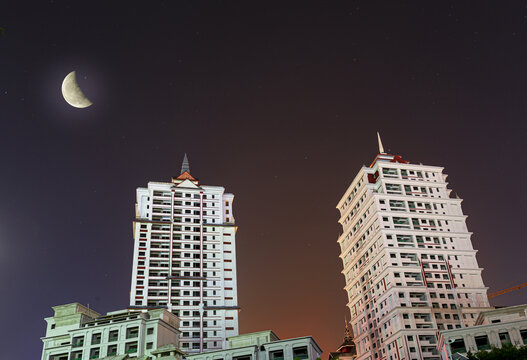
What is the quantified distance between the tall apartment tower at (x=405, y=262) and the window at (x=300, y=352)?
97.4 feet

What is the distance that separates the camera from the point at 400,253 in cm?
10025

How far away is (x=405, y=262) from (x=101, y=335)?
57.8 meters

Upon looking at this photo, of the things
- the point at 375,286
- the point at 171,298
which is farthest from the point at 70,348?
the point at 375,286

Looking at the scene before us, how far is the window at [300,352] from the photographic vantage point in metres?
65.4

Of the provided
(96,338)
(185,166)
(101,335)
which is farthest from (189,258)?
(96,338)

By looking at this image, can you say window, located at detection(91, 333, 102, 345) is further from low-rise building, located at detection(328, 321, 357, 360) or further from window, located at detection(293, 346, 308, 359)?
low-rise building, located at detection(328, 321, 357, 360)

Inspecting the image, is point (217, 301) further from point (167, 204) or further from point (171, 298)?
point (167, 204)

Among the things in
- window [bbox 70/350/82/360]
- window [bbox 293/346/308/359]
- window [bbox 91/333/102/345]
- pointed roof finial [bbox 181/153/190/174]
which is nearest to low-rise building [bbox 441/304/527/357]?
window [bbox 293/346/308/359]

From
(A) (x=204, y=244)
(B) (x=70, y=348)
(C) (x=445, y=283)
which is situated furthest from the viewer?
(A) (x=204, y=244)

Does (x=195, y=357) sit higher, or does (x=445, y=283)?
(x=445, y=283)

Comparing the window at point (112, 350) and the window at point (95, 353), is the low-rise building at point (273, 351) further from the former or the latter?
the window at point (95, 353)

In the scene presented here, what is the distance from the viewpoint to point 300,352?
216 feet

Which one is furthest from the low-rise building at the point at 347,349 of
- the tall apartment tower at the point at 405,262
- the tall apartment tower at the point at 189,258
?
the tall apartment tower at the point at 189,258

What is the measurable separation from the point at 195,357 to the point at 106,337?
1607cm
